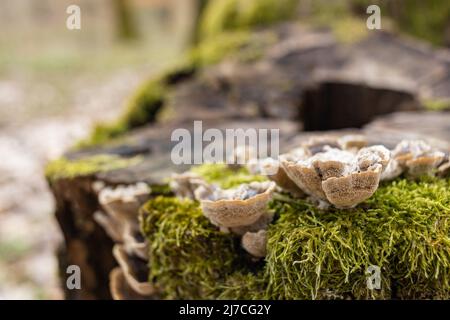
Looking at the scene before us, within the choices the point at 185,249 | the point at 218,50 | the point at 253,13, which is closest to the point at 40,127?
the point at 253,13

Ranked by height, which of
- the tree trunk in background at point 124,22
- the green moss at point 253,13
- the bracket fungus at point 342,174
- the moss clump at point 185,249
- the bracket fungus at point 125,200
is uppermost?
the tree trunk in background at point 124,22

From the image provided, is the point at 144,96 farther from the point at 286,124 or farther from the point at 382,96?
the point at 382,96

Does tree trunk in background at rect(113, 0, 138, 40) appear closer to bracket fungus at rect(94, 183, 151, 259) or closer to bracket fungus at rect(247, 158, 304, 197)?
bracket fungus at rect(94, 183, 151, 259)

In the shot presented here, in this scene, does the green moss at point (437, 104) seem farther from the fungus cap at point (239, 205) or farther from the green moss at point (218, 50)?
the fungus cap at point (239, 205)

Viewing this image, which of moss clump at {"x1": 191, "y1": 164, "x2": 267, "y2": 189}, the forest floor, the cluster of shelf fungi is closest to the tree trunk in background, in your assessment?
the forest floor

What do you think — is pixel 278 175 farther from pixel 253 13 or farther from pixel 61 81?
pixel 61 81

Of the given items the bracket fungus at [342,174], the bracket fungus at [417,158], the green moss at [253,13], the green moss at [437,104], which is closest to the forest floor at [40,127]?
the green moss at [253,13]
